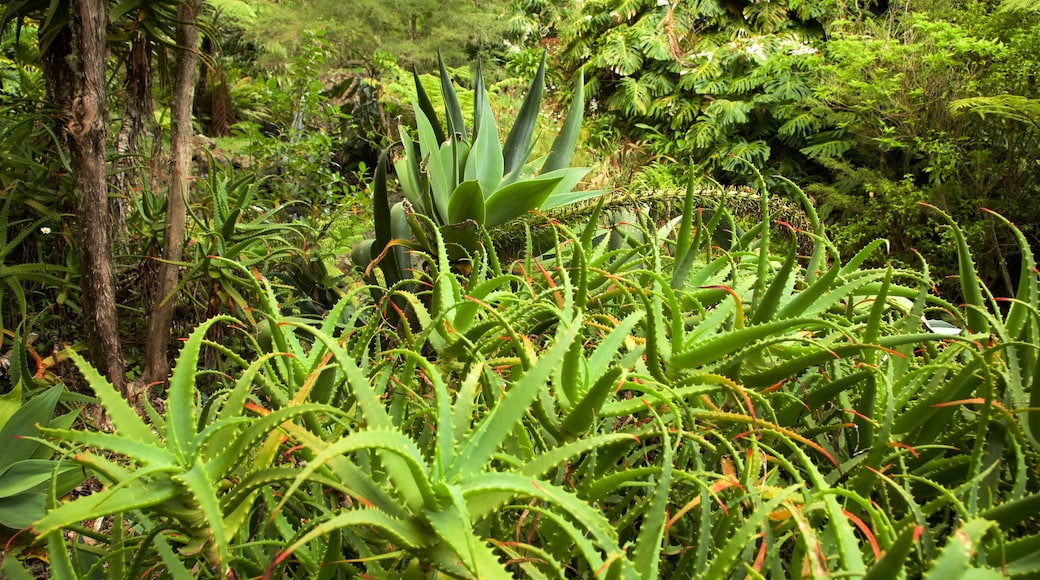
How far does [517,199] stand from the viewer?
65.8 inches

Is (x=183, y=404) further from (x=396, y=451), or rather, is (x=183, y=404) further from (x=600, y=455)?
(x=600, y=455)

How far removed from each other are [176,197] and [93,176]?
21 centimetres

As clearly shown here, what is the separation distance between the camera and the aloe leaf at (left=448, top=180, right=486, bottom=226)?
60.4 inches

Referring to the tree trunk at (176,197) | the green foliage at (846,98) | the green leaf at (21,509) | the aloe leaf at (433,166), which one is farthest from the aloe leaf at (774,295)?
the green foliage at (846,98)

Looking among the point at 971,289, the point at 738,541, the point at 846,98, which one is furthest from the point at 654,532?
the point at 846,98

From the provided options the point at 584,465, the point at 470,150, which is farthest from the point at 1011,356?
the point at 470,150

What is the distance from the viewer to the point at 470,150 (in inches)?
71.8

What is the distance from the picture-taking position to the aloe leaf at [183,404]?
430mm

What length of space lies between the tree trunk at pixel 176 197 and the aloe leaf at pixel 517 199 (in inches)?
32.7

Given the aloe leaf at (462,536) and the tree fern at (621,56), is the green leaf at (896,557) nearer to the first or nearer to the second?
the aloe leaf at (462,536)

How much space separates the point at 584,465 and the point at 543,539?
7 centimetres

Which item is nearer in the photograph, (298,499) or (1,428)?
(298,499)

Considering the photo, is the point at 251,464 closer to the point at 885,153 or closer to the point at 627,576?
the point at 627,576

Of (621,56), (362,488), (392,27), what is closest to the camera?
(362,488)
